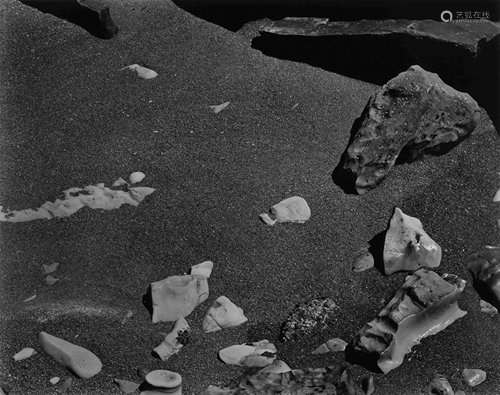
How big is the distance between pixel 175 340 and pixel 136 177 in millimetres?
891

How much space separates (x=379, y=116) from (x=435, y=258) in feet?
2.51

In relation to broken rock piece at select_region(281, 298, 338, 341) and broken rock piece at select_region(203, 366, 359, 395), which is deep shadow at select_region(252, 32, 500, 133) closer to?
broken rock piece at select_region(281, 298, 338, 341)

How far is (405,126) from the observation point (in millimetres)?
3463

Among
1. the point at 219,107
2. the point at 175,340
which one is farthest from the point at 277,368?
the point at 219,107

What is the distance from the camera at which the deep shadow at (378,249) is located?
3.08 m

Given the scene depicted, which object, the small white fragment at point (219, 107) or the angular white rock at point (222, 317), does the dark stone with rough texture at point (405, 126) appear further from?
the angular white rock at point (222, 317)

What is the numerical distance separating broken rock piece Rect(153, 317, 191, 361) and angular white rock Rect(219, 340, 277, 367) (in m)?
0.16

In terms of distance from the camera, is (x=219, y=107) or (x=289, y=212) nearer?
(x=289, y=212)

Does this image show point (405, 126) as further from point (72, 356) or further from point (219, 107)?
point (72, 356)

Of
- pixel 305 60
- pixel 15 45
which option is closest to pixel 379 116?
pixel 305 60

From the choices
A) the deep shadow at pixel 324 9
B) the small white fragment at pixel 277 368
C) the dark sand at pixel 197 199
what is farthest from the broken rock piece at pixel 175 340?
the deep shadow at pixel 324 9

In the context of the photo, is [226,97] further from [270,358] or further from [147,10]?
[270,358]

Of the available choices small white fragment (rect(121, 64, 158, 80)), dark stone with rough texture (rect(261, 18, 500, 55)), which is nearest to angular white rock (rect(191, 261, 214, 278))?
small white fragment (rect(121, 64, 158, 80))

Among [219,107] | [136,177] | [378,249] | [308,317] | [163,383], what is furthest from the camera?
[219,107]
